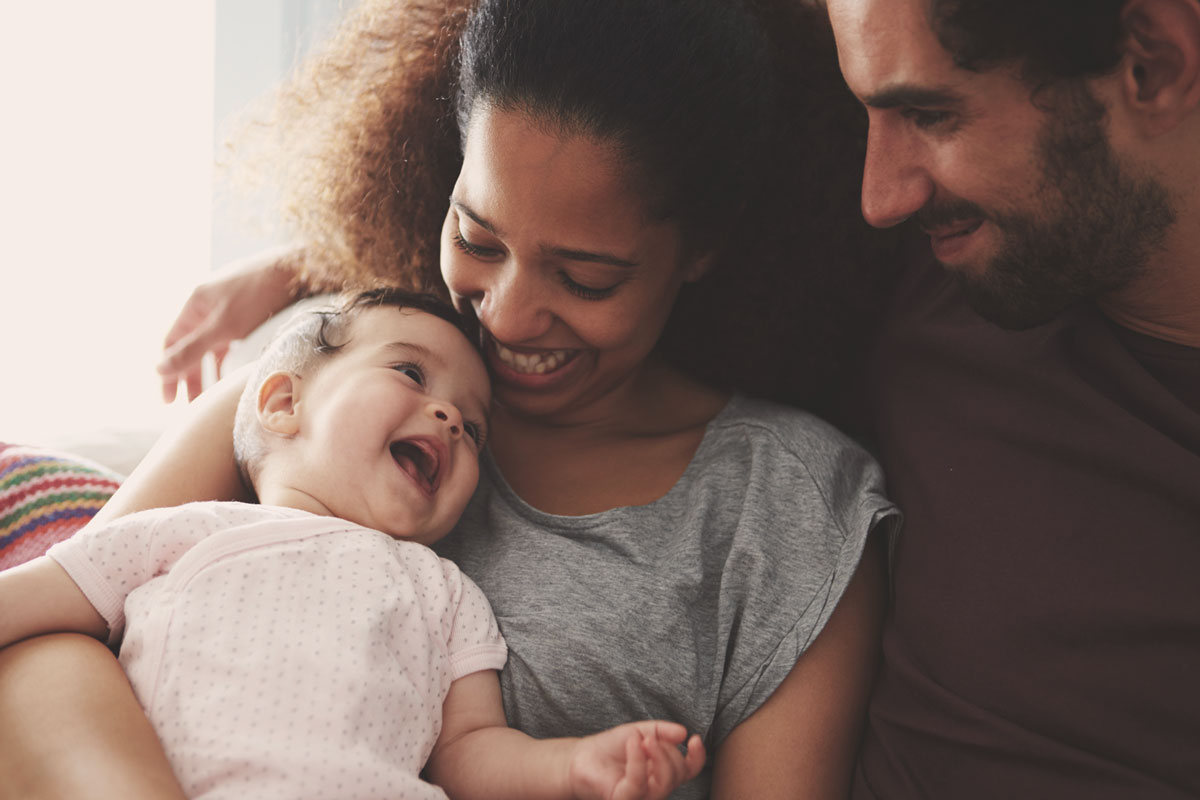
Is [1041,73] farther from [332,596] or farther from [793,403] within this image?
[332,596]

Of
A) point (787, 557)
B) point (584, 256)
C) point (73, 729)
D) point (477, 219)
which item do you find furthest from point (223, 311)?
point (787, 557)

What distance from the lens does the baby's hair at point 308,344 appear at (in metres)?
1.44

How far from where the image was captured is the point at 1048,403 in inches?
51.4

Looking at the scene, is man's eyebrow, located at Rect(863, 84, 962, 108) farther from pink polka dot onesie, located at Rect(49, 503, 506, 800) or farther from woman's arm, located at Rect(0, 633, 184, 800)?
woman's arm, located at Rect(0, 633, 184, 800)

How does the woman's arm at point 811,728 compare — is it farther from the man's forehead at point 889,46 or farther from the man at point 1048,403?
the man's forehead at point 889,46

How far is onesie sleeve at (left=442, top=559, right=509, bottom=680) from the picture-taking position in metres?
1.28

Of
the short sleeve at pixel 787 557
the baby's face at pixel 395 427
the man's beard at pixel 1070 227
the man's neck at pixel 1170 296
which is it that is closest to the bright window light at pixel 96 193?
the baby's face at pixel 395 427

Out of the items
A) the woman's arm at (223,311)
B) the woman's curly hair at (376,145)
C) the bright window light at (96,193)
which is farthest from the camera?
the bright window light at (96,193)

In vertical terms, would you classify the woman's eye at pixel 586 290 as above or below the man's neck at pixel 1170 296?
below

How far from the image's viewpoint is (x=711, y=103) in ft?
4.48

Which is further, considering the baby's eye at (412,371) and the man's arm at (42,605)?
the baby's eye at (412,371)

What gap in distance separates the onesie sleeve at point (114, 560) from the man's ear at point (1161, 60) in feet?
3.76

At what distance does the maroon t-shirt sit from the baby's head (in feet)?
1.89

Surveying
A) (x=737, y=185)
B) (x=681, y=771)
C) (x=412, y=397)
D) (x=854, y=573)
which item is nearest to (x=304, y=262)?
(x=412, y=397)
